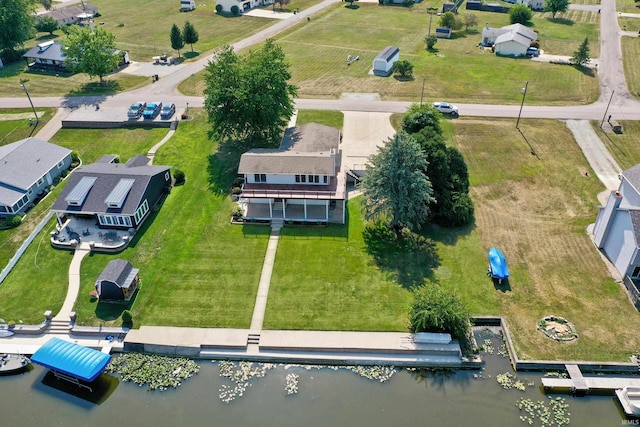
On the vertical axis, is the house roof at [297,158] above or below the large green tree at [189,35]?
below

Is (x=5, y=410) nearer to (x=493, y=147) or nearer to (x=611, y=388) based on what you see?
(x=611, y=388)

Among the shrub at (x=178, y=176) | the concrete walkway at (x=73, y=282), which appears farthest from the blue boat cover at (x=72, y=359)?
the shrub at (x=178, y=176)

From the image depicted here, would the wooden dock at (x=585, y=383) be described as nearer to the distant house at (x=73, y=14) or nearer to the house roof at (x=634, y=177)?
the house roof at (x=634, y=177)

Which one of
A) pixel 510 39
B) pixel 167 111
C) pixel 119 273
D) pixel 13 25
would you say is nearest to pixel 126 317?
pixel 119 273

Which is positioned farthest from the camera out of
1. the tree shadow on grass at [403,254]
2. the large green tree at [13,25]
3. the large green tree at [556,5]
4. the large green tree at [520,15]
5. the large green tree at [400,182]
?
the large green tree at [556,5]

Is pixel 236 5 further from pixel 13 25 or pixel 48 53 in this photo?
pixel 13 25

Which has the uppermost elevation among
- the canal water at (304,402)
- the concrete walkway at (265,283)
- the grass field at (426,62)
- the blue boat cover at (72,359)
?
the grass field at (426,62)

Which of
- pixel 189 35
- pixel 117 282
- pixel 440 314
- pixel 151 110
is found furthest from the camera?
pixel 189 35
